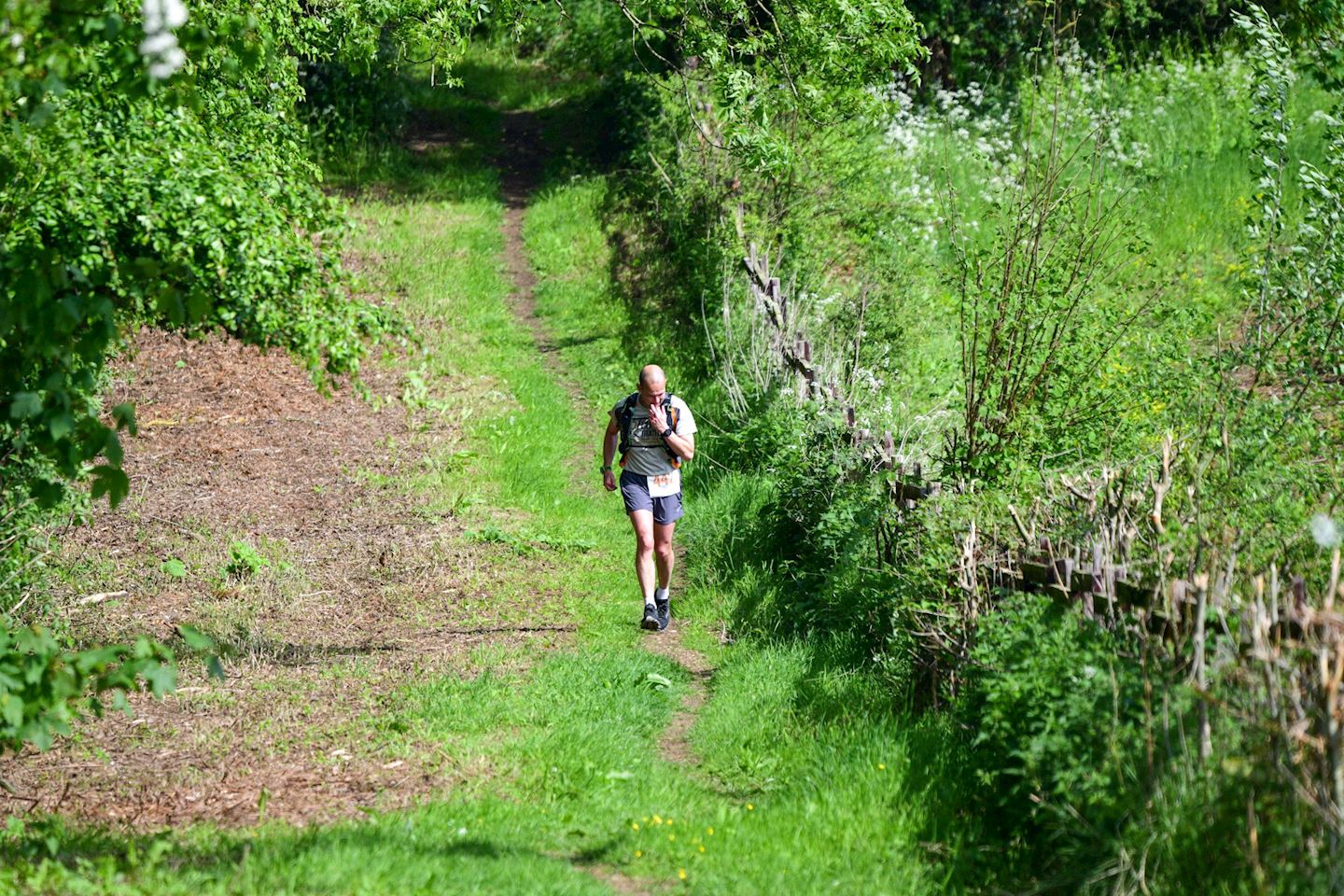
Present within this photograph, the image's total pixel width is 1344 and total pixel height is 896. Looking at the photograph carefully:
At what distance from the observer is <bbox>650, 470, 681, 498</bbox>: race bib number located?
9141 mm

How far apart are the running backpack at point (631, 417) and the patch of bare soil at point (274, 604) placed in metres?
1.41

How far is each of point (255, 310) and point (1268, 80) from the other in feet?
22.7

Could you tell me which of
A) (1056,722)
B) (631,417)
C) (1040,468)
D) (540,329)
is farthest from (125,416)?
(540,329)

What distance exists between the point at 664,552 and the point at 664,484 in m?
0.49

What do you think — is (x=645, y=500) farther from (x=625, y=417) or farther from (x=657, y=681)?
(x=657, y=681)

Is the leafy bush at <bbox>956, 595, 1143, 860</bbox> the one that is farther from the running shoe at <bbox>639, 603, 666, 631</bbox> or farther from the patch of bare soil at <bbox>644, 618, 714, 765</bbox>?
the running shoe at <bbox>639, 603, 666, 631</bbox>

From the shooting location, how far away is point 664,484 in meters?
9.16

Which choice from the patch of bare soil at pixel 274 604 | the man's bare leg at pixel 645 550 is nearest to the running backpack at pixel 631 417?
the man's bare leg at pixel 645 550

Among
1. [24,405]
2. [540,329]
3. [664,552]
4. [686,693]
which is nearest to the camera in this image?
[24,405]

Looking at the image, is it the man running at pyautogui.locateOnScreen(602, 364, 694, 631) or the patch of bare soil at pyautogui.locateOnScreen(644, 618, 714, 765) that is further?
the man running at pyautogui.locateOnScreen(602, 364, 694, 631)

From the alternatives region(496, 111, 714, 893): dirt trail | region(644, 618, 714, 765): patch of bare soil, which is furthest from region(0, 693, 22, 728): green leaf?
region(644, 618, 714, 765): patch of bare soil

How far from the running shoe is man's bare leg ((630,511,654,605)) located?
0.16 ft

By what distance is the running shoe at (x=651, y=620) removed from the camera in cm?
922

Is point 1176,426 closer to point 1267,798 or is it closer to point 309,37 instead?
point 1267,798
